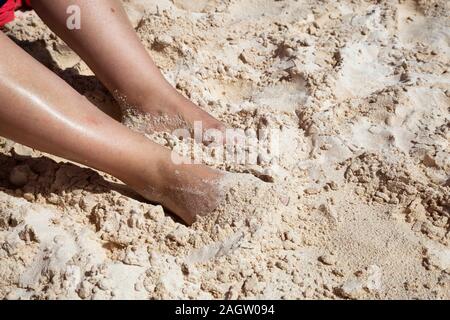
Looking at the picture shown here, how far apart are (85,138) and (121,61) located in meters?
0.32

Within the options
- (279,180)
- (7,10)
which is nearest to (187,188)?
(279,180)

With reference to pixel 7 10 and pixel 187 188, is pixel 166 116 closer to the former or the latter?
pixel 187 188

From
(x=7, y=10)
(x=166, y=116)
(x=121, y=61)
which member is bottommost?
(x=166, y=116)

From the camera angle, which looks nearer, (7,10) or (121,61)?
(121,61)

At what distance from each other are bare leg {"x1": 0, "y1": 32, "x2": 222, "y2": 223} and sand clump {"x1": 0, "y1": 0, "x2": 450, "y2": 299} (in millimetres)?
54

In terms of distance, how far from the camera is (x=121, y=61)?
4.68ft

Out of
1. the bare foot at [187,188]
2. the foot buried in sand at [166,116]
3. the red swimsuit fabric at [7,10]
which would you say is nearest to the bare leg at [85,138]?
the bare foot at [187,188]

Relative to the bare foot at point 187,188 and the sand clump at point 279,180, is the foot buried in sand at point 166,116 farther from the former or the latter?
the bare foot at point 187,188

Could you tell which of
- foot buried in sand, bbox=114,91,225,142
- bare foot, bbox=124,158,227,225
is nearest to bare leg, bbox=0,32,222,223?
bare foot, bbox=124,158,227,225

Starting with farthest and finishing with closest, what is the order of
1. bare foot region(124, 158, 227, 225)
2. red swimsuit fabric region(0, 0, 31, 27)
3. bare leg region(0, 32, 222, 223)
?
red swimsuit fabric region(0, 0, 31, 27), bare foot region(124, 158, 227, 225), bare leg region(0, 32, 222, 223)

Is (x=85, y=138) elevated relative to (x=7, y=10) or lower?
lower

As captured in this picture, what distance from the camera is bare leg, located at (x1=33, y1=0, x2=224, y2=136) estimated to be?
1.40 metres

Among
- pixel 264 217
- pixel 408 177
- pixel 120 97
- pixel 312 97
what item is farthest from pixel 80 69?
pixel 408 177

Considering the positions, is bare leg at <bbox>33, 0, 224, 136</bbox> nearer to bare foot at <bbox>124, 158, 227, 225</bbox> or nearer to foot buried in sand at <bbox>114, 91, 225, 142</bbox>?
foot buried in sand at <bbox>114, 91, 225, 142</bbox>
